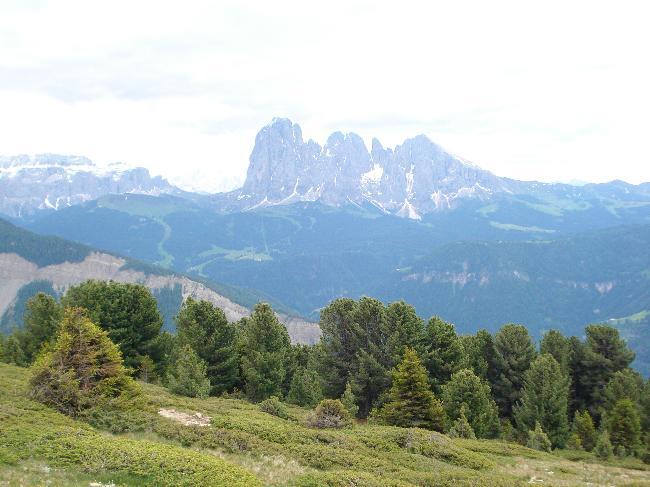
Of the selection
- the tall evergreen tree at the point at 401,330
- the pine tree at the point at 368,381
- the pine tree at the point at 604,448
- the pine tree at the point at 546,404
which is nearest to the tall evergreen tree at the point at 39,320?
the pine tree at the point at 368,381

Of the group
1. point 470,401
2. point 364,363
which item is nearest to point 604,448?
point 470,401

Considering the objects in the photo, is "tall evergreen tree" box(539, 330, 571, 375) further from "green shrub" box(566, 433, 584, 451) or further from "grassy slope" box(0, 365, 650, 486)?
"grassy slope" box(0, 365, 650, 486)

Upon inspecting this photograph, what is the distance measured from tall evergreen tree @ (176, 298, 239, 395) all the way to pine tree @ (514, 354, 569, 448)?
1324 inches

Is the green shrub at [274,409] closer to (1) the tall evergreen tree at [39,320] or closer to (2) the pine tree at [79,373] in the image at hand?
(2) the pine tree at [79,373]

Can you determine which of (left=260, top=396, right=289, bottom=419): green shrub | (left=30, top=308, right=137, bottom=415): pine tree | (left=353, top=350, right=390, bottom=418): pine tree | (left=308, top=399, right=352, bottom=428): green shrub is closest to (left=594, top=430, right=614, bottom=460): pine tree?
(left=353, top=350, right=390, bottom=418): pine tree

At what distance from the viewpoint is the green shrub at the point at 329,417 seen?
120 feet

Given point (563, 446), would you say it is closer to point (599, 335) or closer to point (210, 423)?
point (599, 335)

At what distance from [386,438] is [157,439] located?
1447 cm

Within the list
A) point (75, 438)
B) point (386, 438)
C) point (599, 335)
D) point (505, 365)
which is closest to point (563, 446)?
point (505, 365)

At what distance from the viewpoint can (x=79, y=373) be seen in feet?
102

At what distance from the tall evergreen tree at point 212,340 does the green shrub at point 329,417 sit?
2126 centimetres

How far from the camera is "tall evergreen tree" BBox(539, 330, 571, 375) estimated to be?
71125 mm

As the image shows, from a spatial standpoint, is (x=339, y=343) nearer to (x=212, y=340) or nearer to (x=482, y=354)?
(x=212, y=340)

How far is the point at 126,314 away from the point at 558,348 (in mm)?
59251
